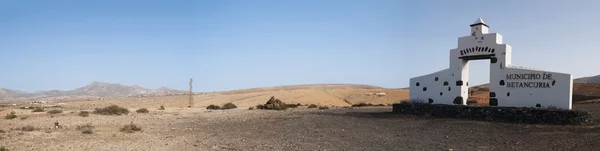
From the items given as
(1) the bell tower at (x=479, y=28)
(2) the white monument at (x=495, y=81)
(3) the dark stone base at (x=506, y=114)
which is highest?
(1) the bell tower at (x=479, y=28)

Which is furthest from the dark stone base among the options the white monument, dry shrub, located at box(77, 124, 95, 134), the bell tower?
dry shrub, located at box(77, 124, 95, 134)

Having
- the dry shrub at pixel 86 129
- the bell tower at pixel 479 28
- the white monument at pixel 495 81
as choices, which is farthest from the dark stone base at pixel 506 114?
the dry shrub at pixel 86 129

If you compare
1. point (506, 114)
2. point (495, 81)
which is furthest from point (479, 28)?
point (506, 114)

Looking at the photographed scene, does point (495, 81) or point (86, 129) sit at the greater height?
point (495, 81)

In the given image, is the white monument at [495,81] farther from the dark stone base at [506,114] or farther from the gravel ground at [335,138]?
the gravel ground at [335,138]

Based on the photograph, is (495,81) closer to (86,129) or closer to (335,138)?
(335,138)

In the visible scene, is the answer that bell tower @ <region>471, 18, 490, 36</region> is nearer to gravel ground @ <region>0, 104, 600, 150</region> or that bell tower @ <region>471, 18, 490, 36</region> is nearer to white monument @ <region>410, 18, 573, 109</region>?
white monument @ <region>410, 18, 573, 109</region>

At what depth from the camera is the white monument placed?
14.7m

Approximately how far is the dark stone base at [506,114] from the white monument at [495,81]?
3.19 feet

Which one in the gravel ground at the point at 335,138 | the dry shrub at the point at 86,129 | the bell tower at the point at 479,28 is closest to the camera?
the gravel ground at the point at 335,138

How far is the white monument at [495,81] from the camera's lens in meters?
14.7

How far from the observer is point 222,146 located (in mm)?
9297

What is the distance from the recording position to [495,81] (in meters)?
16.4

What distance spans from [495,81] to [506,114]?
6.67 ft
